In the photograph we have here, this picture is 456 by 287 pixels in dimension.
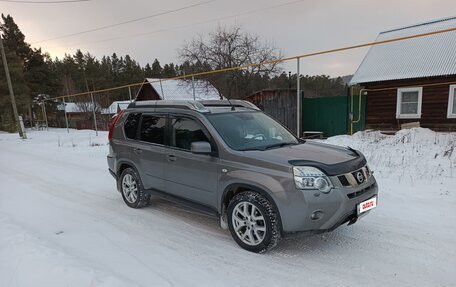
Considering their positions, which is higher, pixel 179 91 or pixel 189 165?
pixel 179 91

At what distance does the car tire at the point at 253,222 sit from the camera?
351 centimetres

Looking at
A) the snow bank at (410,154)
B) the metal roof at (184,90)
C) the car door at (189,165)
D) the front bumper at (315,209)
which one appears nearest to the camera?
the front bumper at (315,209)

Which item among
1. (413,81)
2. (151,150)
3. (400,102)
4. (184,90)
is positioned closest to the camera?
(151,150)

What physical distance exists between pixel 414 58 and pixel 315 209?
1530 centimetres

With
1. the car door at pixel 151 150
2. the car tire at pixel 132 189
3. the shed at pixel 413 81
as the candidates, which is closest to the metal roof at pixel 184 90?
the shed at pixel 413 81

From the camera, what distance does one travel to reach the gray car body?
132 inches

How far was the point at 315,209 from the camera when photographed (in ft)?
10.8

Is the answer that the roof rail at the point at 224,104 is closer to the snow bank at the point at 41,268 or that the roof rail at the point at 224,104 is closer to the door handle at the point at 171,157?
the door handle at the point at 171,157

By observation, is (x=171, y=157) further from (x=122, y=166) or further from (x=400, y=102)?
(x=400, y=102)

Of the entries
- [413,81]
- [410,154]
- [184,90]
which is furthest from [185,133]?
[184,90]

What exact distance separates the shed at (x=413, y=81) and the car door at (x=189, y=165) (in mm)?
12868

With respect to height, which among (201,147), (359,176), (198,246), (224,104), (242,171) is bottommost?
(198,246)

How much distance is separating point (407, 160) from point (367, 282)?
586 centimetres

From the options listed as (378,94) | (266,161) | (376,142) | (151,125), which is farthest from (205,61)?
(266,161)
